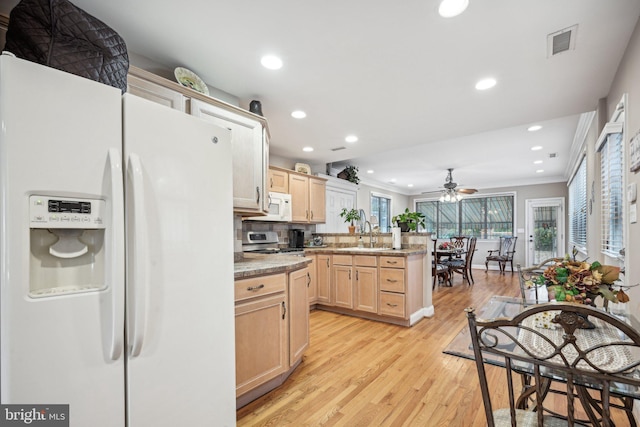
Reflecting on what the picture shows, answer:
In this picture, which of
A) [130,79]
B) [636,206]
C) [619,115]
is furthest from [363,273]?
[130,79]

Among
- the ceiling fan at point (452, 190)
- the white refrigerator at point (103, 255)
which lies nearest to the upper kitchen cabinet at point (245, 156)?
the white refrigerator at point (103, 255)

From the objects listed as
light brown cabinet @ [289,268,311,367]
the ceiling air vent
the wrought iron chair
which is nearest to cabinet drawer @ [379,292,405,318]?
light brown cabinet @ [289,268,311,367]

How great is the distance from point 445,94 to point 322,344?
8.71 feet

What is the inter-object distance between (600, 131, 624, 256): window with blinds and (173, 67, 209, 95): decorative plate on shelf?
10.3 ft

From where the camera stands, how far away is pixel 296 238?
4.54 metres

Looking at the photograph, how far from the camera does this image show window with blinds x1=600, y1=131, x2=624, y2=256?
7.03 ft

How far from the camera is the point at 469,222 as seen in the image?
8844mm

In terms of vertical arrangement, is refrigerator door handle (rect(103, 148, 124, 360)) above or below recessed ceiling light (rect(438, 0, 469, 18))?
below

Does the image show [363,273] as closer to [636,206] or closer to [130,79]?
[636,206]

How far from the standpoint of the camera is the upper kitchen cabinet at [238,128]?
1.84 meters

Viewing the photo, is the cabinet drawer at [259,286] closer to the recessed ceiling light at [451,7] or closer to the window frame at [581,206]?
the recessed ceiling light at [451,7]

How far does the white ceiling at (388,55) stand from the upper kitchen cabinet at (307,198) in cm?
111

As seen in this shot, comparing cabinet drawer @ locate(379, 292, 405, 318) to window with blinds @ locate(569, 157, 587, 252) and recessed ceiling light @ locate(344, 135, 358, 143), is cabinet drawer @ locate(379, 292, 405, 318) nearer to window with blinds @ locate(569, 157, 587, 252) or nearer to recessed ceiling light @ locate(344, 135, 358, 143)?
recessed ceiling light @ locate(344, 135, 358, 143)

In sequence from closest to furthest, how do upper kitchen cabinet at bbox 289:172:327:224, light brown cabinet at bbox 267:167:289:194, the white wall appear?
the white wall < light brown cabinet at bbox 267:167:289:194 < upper kitchen cabinet at bbox 289:172:327:224
